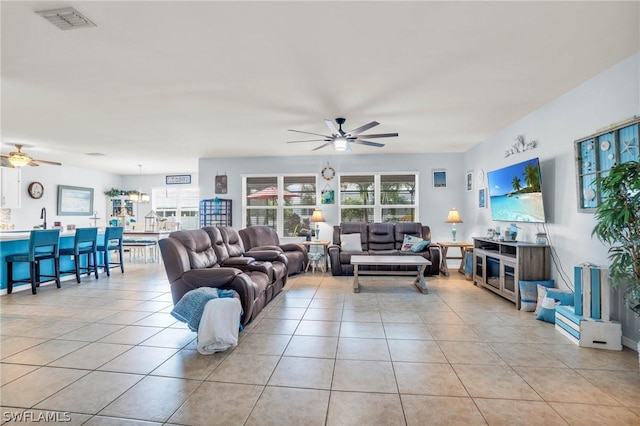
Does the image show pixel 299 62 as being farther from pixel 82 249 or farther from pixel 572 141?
pixel 82 249

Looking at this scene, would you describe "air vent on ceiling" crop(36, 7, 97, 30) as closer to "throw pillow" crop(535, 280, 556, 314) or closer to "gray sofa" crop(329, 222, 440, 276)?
"gray sofa" crop(329, 222, 440, 276)

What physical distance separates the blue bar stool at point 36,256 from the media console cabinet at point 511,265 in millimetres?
6604

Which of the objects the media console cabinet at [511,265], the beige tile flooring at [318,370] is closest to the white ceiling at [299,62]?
the media console cabinet at [511,265]

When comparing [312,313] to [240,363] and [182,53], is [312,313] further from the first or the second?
[182,53]

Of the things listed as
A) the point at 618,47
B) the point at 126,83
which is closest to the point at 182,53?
the point at 126,83

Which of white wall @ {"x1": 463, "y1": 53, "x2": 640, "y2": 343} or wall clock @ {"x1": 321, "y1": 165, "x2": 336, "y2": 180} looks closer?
white wall @ {"x1": 463, "y1": 53, "x2": 640, "y2": 343}

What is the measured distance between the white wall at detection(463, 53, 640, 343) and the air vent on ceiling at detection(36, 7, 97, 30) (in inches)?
172

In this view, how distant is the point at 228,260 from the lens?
4.00m

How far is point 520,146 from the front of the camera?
4477mm

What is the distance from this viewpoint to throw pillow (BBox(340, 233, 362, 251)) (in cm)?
617

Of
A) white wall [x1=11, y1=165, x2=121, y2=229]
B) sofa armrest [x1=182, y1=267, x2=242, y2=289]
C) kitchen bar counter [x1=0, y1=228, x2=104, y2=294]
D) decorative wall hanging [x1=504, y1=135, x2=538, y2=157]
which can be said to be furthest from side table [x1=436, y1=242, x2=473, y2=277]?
white wall [x1=11, y1=165, x2=121, y2=229]

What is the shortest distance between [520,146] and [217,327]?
4.61 m

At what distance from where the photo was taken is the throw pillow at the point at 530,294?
3.69m

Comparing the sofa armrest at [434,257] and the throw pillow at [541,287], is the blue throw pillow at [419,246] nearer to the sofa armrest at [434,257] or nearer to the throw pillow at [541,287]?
the sofa armrest at [434,257]
